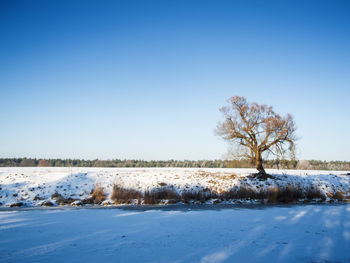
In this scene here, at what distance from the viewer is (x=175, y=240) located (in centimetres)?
569

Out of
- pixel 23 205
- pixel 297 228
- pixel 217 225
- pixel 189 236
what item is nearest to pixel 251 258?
pixel 189 236

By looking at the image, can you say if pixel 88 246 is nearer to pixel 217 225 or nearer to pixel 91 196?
pixel 217 225

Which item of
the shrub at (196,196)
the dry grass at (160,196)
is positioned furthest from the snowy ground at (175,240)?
the shrub at (196,196)

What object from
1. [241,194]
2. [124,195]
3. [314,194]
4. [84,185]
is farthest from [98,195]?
[314,194]

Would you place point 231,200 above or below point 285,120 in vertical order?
below

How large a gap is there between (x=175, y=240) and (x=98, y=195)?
36.1 ft

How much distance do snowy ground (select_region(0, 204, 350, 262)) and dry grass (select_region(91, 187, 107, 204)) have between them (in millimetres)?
6346

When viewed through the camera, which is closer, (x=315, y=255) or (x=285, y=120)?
(x=315, y=255)

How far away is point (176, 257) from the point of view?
452cm

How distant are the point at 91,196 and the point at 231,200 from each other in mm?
9973

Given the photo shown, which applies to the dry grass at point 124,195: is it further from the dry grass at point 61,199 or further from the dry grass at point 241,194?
the dry grass at point 241,194

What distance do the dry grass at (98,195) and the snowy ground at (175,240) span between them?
635cm

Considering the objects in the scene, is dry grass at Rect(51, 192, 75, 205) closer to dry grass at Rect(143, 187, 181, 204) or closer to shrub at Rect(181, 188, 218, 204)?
dry grass at Rect(143, 187, 181, 204)

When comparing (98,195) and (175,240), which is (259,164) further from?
(175,240)
